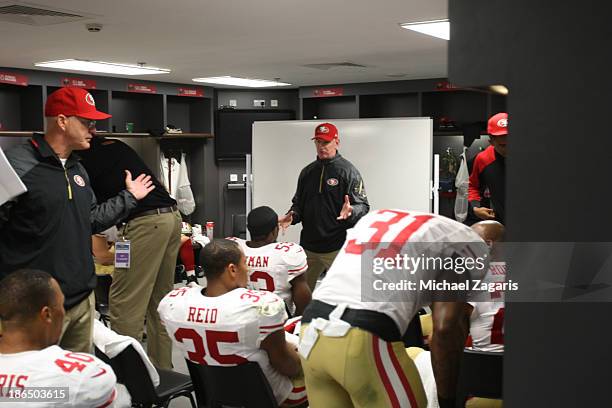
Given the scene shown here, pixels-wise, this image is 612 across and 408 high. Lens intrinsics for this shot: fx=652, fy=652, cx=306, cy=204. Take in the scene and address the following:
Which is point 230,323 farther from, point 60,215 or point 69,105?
point 69,105

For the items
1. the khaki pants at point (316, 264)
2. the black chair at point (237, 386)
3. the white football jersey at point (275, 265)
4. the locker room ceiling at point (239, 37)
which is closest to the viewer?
the black chair at point (237, 386)

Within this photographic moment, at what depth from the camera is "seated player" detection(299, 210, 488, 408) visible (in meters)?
1.63

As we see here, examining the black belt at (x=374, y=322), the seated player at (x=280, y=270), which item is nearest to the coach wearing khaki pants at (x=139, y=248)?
the seated player at (x=280, y=270)

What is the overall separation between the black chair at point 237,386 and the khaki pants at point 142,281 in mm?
1368

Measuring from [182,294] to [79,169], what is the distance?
795 millimetres

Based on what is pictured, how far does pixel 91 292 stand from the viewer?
2627 mm

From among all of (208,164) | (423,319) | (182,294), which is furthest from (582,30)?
(208,164)

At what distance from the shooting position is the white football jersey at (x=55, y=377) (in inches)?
63.4

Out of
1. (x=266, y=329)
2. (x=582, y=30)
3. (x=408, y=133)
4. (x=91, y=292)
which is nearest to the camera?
(x=582, y=30)

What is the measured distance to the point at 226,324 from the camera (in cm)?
220

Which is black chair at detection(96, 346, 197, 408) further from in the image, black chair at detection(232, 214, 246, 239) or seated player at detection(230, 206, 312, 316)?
→ black chair at detection(232, 214, 246, 239)

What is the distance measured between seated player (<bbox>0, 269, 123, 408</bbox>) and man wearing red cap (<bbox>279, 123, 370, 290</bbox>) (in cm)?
295

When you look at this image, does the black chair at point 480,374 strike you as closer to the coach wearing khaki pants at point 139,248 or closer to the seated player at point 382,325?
the seated player at point 382,325

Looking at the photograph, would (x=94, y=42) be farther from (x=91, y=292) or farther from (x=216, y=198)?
(x=216, y=198)
